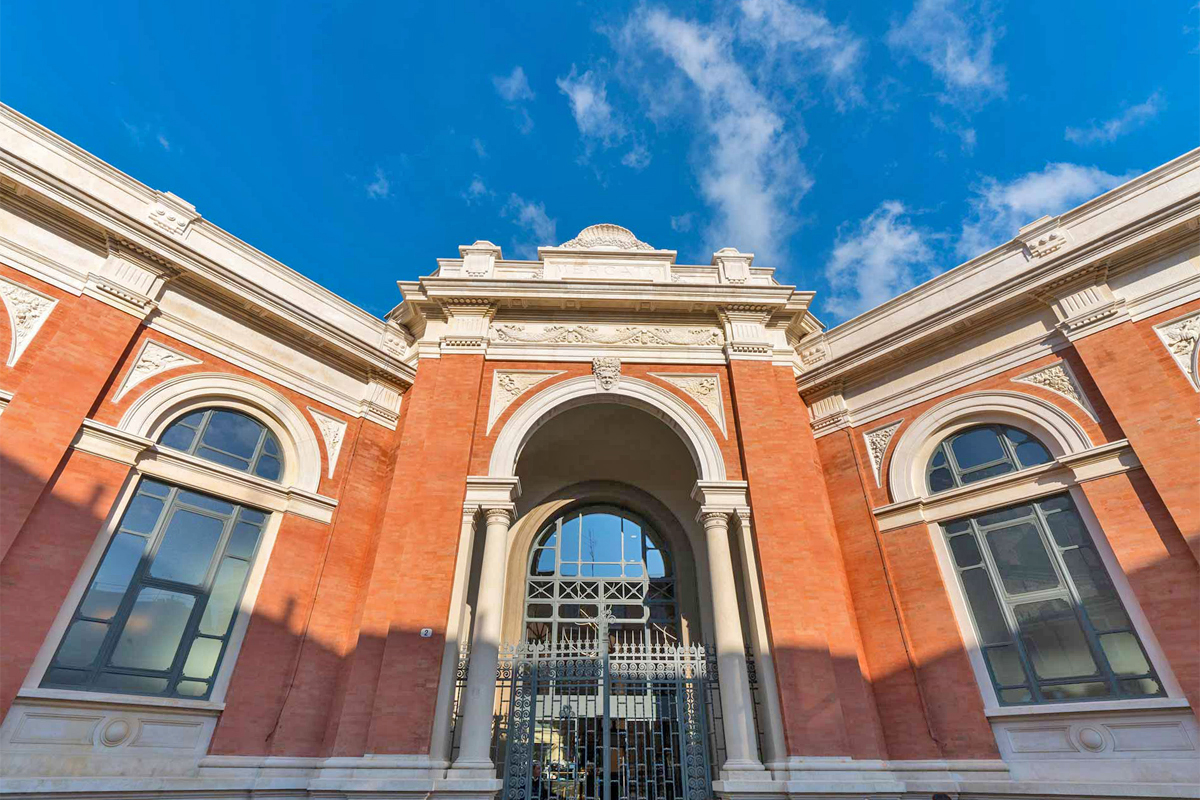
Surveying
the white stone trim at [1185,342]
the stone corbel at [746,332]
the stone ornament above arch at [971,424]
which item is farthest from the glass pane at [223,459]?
the white stone trim at [1185,342]

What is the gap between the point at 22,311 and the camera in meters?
7.57

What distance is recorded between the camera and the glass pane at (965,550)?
877 cm

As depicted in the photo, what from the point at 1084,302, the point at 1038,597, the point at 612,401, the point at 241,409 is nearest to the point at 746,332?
the point at 612,401

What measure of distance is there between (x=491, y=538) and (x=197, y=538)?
13.6 feet

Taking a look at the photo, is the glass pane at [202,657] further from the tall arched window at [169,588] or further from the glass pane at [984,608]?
the glass pane at [984,608]

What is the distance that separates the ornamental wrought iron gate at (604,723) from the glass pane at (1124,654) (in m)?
5.26

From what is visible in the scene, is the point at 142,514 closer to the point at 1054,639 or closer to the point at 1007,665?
the point at 1007,665

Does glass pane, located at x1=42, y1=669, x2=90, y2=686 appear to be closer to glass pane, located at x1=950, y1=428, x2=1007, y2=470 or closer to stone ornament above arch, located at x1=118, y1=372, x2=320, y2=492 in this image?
stone ornament above arch, located at x1=118, y1=372, x2=320, y2=492

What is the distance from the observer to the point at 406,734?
7.59 metres

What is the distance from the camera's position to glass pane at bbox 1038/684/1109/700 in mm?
7293

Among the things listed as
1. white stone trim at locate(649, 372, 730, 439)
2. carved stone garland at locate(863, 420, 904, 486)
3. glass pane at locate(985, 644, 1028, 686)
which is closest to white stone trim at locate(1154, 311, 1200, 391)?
carved stone garland at locate(863, 420, 904, 486)

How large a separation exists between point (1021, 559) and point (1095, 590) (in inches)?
34.7

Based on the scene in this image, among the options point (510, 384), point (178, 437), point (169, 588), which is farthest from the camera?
point (510, 384)

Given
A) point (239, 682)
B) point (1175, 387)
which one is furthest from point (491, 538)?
point (1175, 387)
